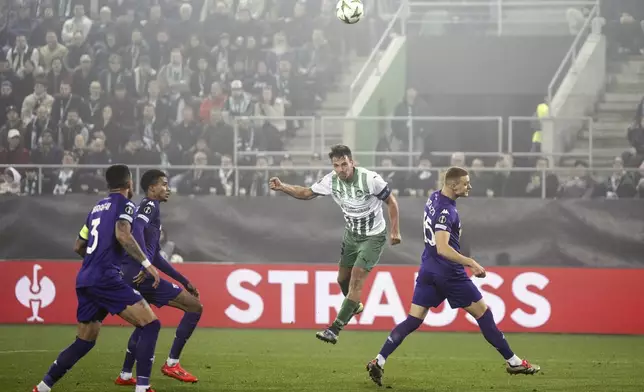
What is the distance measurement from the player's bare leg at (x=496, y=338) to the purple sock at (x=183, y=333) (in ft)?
8.87

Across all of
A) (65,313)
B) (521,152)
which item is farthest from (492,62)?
(65,313)

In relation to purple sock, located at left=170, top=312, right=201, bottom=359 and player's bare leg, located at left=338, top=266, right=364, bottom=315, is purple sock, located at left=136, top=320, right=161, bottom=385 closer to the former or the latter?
purple sock, located at left=170, top=312, right=201, bottom=359

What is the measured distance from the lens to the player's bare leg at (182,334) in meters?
10.2

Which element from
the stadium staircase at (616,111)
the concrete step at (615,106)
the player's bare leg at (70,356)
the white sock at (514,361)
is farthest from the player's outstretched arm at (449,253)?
the concrete step at (615,106)

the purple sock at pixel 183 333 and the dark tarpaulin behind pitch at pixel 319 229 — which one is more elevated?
the dark tarpaulin behind pitch at pixel 319 229

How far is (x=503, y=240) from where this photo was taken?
54.9 feet

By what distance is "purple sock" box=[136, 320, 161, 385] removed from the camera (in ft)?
29.1

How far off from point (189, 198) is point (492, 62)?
8.71 metres

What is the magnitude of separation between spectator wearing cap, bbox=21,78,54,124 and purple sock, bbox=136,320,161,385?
1283 centimetres

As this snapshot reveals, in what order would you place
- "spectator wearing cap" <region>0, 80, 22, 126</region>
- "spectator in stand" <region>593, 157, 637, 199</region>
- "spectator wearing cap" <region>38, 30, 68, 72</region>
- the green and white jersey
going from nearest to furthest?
1. the green and white jersey
2. "spectator in stand" <region>593, 157, 637, 199</region>
3. "spectator wearing cap" <region>0, 80, 22, 126</region>
4. "spectator wearing cap" <region>38, 30, 68, 72</region>

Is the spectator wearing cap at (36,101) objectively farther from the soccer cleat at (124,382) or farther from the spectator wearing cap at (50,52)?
the soccer cleat at (124,382)

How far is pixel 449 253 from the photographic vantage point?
9523mm

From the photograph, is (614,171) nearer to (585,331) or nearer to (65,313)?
(585,331)

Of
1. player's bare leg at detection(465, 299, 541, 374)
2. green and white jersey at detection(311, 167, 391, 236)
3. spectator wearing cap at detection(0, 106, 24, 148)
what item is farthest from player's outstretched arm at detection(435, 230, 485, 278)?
spectator wearing cap at detection(0, 106, 24, 148)
